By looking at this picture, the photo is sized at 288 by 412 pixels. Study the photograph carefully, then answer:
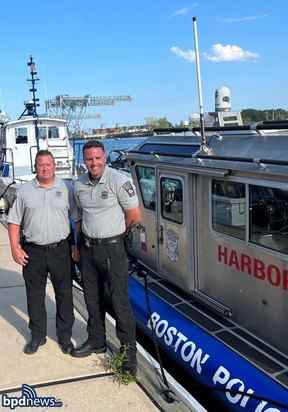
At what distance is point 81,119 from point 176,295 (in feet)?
78.9

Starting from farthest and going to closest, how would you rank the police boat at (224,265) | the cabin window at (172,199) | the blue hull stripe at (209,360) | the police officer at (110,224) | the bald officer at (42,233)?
the cabin window at (172,199) < the bald officer at (42,233) < the police officer at (110,224) < the police boat at (224,265) < the blue hull stripe at (209,360)

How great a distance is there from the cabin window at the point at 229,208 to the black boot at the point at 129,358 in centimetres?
130

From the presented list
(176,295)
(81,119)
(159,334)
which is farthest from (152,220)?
(81,119)

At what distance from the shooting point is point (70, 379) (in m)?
4.01

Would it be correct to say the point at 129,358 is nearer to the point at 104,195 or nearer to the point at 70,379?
the point at 70,379

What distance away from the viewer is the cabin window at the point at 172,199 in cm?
521

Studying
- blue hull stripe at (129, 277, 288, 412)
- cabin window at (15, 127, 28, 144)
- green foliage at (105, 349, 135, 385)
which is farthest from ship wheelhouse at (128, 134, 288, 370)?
cabin window at (15, 127, 28, 144)

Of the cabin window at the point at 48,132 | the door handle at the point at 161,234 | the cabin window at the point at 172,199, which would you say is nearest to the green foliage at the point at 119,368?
the cabin window at the point at 172,199

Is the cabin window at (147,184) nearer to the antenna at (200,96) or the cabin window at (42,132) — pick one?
the antenna at (200,96)

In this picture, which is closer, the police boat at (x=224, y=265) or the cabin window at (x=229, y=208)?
the police boat at (x=224, y=265)

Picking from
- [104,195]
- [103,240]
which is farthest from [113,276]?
[104,195]

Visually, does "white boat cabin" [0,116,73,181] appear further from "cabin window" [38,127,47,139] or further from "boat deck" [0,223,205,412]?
"boat deck" [0,223,205,412]

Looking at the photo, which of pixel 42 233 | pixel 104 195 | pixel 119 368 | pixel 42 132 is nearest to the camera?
pixel 104 195

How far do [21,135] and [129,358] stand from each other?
14.3m
